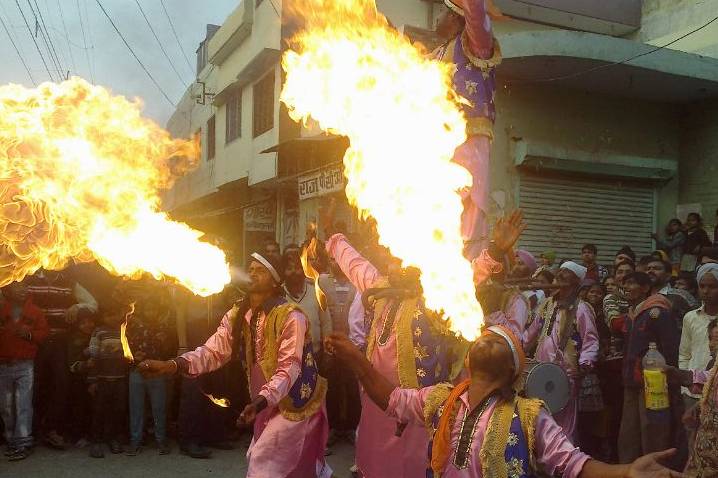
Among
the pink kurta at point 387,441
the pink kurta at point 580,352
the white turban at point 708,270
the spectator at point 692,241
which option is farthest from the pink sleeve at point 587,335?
the spectator at point 692,241

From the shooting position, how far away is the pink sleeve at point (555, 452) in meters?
3.10

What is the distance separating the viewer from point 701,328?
18.4ft

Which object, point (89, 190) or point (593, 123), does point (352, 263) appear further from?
point (593, 123)

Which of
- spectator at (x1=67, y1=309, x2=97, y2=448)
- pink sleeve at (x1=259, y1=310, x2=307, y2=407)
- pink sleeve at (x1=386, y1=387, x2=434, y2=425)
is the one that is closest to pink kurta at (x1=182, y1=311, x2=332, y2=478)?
pink sleeve at (x1=259, y1=310, x2=307, y2=407)

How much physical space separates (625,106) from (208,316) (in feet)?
27.6

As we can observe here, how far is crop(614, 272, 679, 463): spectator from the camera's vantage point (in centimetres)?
602

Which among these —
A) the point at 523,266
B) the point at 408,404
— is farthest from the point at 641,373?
the point at 408,404

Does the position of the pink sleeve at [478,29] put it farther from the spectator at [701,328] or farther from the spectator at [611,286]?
the spectator at [611,286]

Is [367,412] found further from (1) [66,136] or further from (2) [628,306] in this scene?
(2) [628,306]

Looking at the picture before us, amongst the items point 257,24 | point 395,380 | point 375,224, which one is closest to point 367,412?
point 395,380

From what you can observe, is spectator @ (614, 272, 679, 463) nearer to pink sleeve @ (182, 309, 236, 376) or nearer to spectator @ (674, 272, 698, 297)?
spectator @ (674, 272, 698, 297)

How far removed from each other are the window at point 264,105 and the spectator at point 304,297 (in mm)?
A: 10141

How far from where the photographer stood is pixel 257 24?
17.6 metres

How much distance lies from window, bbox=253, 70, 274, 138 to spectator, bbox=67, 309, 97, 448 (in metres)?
10.2
